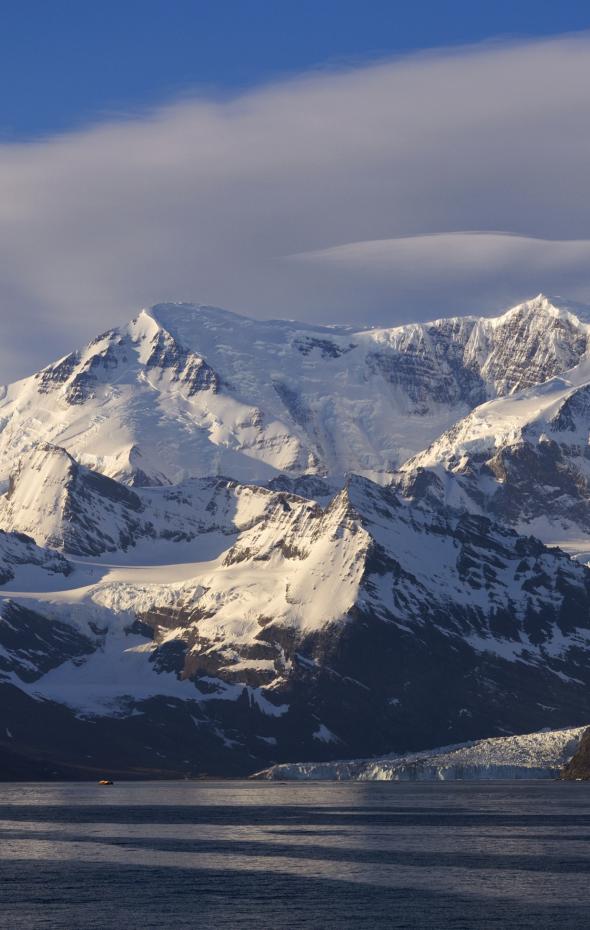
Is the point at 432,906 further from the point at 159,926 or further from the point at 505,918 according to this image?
the point at 159,926

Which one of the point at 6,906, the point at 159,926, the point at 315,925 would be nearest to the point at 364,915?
the point at 315,925

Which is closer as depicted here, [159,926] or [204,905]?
[159,926]

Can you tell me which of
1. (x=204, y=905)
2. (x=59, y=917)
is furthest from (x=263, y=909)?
(x=59, y=917)

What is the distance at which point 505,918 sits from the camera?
620ft

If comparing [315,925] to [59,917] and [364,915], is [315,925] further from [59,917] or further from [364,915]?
[59,917]

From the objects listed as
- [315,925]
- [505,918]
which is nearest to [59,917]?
[315,925]

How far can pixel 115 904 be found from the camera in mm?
199875

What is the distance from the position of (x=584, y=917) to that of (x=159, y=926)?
127 feet

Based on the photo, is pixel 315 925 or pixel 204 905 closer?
pixel 315 925

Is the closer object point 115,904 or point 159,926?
point 159,926

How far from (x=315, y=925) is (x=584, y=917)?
2471 cm

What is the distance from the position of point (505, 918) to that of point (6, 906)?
155ft

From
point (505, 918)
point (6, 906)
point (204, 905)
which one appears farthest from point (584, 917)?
point (6, 906)

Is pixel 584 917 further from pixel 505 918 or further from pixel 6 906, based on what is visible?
pixel 6 906
